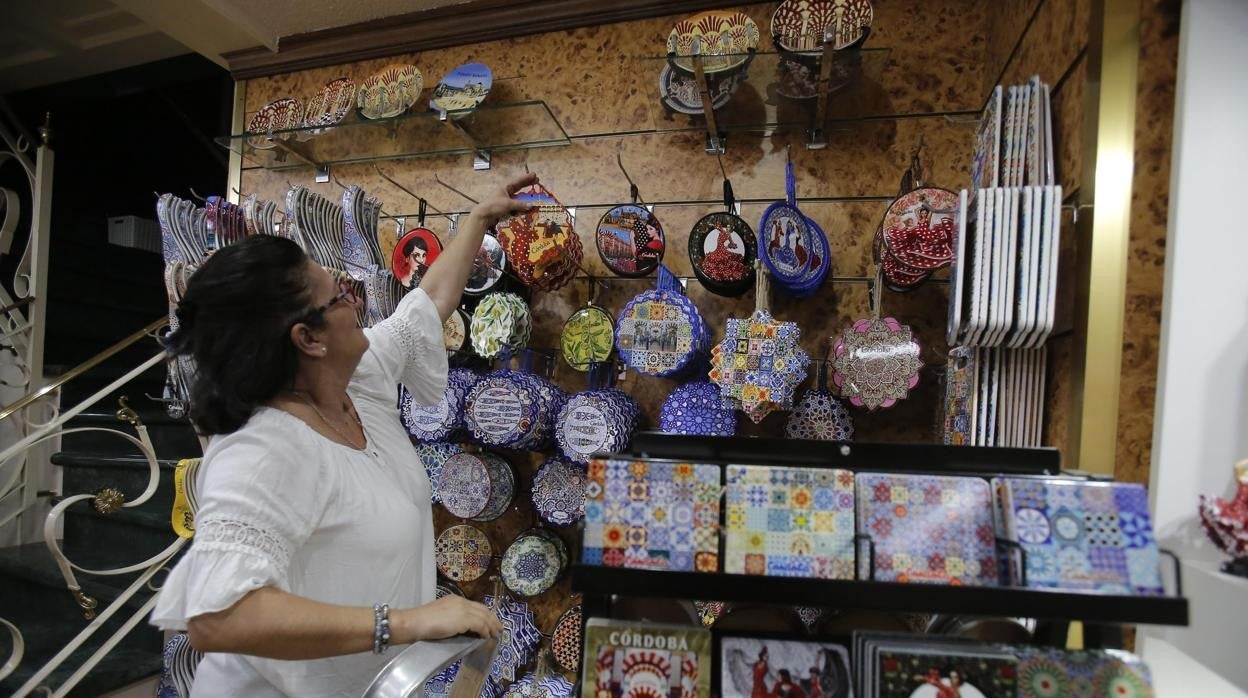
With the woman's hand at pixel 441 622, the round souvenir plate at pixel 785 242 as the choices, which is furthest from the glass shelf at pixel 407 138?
the woman's hand at pixel 441 622

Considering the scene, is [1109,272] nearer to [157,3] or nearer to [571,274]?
[571,274]

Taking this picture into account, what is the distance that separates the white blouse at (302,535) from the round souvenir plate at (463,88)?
1552mm

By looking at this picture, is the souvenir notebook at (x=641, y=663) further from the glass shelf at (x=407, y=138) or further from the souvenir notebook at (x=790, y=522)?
the glass shelf at (x=407, y=138)

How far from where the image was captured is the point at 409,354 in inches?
71.9

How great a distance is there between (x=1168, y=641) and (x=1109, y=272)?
70 cm

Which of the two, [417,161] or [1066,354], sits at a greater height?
[417,161]

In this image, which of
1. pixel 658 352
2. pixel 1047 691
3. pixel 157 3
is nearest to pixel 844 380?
pixel 658 352

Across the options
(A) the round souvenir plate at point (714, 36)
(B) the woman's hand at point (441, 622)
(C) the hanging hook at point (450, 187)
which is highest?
(A) the round souvenir plate at point (714, 36)

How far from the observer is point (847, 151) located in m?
2.49

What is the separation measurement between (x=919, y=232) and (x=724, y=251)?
24.1 inches

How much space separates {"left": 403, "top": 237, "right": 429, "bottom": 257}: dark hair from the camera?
8.75 ft

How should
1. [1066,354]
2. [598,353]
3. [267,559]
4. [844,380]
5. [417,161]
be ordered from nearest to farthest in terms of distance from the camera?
[267,559]
[1066,354]
[844,380]
[598,353]
[417,161]

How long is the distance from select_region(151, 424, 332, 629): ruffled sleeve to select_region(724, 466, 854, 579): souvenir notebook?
→ 0.75 metres

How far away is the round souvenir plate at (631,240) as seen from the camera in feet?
7.83
